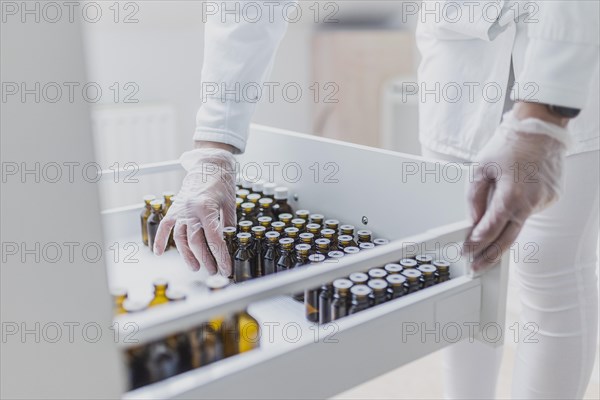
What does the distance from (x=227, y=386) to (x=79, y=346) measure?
0.16m

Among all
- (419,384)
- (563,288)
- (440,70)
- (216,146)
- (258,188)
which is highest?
(440,70)

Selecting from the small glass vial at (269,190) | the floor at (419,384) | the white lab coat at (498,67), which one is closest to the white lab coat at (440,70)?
the white lab coat at (498,67)

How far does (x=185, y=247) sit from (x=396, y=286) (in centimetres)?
40

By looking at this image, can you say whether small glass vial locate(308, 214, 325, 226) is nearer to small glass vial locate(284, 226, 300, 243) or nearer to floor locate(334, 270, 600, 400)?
small glass vial locate(284, 226, 300, 243)

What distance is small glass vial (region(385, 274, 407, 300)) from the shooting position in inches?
33.6

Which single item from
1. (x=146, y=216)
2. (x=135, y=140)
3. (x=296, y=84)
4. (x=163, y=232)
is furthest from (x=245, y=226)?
(x=296, y=84)

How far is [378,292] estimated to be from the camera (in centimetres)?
83

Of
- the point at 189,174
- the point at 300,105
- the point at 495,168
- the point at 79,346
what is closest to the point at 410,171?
the point at 495,168

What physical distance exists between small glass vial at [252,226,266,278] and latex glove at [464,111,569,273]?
0.36m

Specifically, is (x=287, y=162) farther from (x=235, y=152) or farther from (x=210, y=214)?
(x=210, y=214)

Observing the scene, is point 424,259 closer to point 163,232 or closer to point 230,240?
point 230,240

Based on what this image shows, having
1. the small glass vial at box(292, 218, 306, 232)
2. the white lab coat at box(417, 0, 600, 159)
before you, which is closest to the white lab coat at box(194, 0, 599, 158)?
the white lab coat at box(417, 0, 600, 159)

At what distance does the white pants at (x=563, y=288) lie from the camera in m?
0.98

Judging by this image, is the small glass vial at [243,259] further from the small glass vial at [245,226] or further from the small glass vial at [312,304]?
the small glass vial at [312,304]
